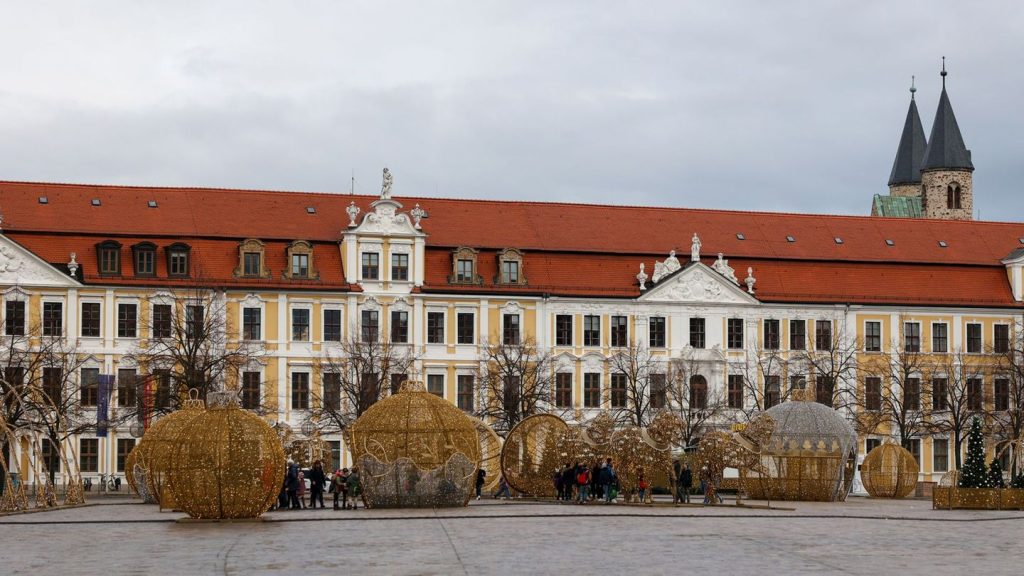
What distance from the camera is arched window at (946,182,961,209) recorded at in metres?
128

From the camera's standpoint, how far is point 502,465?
55562 mm

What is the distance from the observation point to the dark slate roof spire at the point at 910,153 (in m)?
140

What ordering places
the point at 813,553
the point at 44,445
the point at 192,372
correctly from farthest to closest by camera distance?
the point at 44,445, the point at 192,372, the point at 813,553

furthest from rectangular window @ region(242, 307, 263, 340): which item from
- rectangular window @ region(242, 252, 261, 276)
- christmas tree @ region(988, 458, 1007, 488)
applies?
christmas tree @ region(988, 458, 1007, 488)

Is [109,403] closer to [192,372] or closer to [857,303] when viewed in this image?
[192,372]

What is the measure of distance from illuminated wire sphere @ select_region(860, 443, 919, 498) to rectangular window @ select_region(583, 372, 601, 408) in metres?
24.2

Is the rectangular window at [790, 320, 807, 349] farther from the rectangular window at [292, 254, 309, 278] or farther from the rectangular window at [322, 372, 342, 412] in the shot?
the rectangular window at [292, 254, 309, 278]

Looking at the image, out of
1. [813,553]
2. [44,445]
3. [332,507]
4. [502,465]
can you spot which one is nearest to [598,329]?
[44,445]

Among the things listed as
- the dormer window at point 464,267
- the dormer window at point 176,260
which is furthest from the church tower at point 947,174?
the dormer window at point 176,260

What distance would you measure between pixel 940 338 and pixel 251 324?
115ft

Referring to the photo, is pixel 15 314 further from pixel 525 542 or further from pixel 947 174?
pixel 947 174

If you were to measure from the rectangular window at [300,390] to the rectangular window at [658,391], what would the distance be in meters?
16.2

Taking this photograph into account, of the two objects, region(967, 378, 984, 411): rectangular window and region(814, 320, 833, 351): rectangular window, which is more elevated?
region(814, 320, 833, 351): rectangular window

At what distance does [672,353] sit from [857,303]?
10.1 metres
